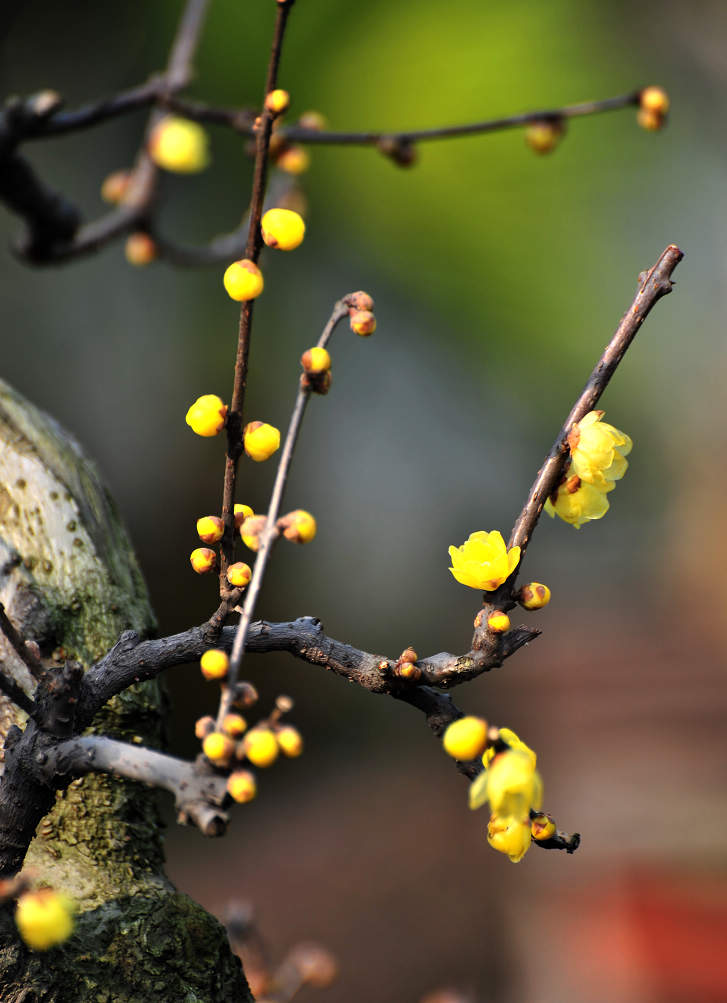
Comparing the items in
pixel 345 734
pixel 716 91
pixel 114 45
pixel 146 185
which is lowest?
pixel 345 734

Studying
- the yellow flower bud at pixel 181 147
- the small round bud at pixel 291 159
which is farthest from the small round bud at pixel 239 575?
the small round bud at pixel 291 159

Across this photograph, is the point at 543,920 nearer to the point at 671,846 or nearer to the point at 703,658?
the point at 671,846

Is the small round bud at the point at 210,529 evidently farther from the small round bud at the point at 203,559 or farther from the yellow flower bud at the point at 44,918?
the yellow flower bud at the point at 44,918

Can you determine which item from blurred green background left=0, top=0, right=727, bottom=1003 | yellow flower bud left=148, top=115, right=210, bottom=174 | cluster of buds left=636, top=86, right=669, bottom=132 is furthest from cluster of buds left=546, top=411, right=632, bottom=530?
blurred green background left=0, top=0, right=727, bottom=1003

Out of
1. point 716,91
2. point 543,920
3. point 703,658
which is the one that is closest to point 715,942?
point 543,920

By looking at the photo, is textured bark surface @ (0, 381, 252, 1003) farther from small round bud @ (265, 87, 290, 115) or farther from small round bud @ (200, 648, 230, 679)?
small round bud @ (265, 87, 290, 115)
